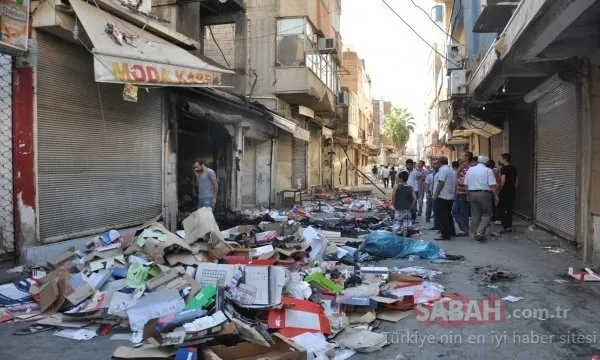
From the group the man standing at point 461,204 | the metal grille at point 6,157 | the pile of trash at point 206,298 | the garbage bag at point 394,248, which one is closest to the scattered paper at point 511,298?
the pile of trash at point 206,298

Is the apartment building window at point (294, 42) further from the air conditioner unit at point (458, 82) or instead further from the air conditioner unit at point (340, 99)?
the air conditioner unit at point (340, 99)

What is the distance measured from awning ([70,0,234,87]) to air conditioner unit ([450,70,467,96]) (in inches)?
315

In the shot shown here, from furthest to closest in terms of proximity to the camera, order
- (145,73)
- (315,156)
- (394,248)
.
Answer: (315,156) → (394,248) → (145,73)

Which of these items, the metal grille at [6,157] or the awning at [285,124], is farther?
the awning at [285,124]

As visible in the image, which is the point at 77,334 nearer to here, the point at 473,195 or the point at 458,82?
the point at 473,195

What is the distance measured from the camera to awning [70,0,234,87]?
6.81 metres

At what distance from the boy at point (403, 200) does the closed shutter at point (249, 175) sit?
8.36 meters

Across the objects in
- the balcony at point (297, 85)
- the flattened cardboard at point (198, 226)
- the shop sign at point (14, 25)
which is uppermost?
the balcony at point (297, 85)

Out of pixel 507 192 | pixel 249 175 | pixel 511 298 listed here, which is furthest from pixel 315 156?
pixel 511 298

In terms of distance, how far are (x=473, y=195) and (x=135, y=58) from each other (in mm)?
6777

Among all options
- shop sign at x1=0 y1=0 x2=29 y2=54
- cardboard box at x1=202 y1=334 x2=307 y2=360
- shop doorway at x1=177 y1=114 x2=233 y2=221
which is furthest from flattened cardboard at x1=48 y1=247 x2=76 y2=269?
shop doorway at x1=177 y1=114 x2=233 y2=221

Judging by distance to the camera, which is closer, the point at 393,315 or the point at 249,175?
the point at 393,315

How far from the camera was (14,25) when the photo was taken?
6.26 metres

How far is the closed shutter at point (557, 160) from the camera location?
8.68 meters
